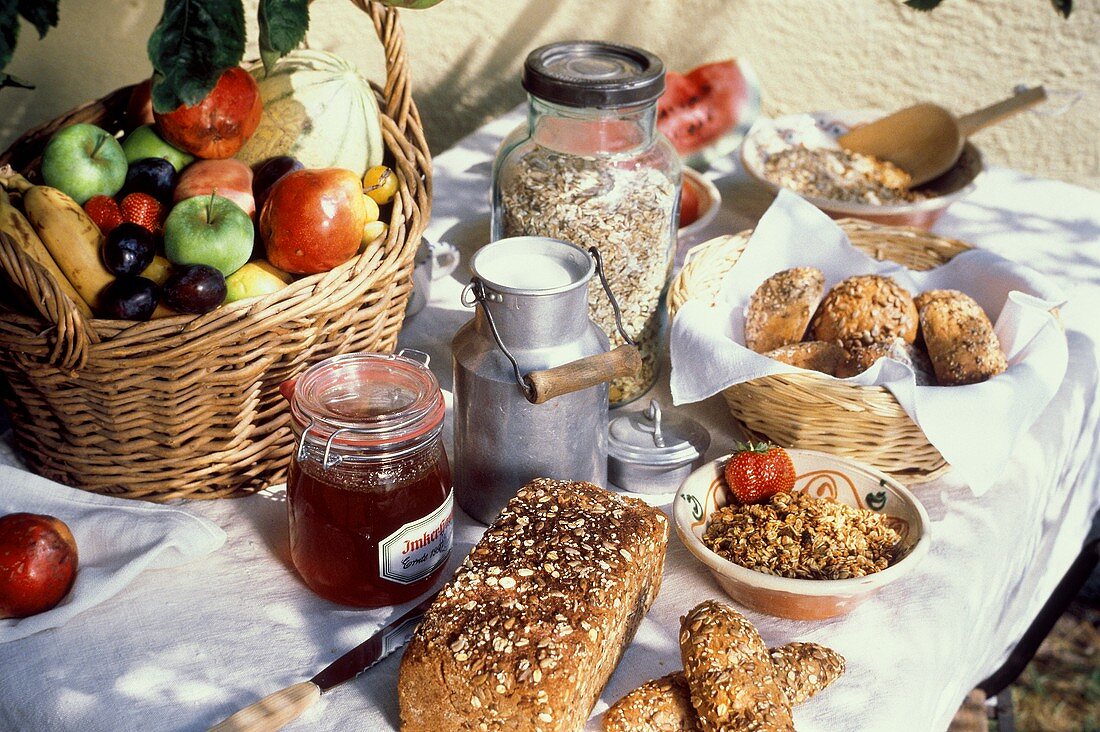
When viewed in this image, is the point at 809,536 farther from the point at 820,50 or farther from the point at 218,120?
the point at 820,50

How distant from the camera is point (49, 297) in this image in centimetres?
92

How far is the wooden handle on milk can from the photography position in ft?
3.28

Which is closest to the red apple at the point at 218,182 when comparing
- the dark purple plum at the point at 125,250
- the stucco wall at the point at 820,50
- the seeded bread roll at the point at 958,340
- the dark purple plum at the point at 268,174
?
the dark purple plum at the point at 268,174

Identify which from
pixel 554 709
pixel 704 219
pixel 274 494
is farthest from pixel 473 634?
pixel 704 219

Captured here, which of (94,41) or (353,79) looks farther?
(94,41)

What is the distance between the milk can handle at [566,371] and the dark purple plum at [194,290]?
9.8 inches

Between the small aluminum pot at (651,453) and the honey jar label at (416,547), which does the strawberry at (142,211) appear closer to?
the honey jar label at (416,547)

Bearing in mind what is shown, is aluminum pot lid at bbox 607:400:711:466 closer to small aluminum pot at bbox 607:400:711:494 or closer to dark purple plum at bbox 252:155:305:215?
small aluminum pot at bbox 607:400:711:494

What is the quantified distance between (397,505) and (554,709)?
0.25 m

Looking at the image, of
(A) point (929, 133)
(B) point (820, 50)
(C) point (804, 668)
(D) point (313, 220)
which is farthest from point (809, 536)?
(B) point (820, 50)

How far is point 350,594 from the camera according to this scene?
40.2 inches

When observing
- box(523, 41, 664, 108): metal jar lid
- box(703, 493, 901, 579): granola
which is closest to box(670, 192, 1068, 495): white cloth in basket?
box(703, 493, 901, 579): granola

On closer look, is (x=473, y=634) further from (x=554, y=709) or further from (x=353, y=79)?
(x=353, y=79)

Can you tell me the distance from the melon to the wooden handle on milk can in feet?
1.51
